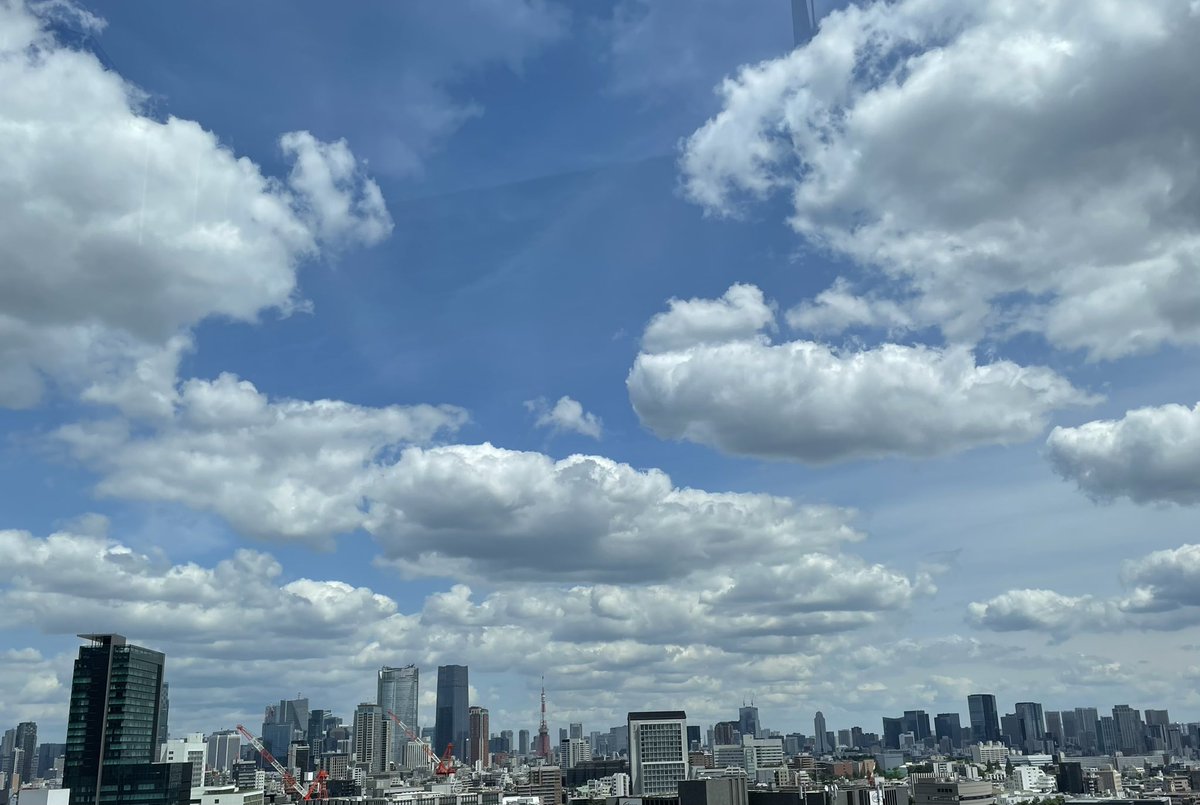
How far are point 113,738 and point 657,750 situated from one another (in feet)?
328

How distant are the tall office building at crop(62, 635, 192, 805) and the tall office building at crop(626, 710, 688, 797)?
87432 mm

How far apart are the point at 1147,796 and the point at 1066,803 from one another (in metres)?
28.9

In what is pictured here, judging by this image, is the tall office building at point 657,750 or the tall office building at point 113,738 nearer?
the tall office building at point 113,738

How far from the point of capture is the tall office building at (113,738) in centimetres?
12269

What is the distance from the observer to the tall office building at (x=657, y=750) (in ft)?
604

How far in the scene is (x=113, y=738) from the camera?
409ft

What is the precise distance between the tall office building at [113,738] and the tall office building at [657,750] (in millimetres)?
87432

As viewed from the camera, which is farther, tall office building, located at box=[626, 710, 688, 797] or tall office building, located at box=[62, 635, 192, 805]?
tall office building, located at box=[626, 710, 688, 797]

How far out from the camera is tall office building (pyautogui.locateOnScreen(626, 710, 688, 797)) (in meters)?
184

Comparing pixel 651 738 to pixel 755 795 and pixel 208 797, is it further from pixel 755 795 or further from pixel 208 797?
pixel 208 797

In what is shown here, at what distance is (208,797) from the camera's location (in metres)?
130

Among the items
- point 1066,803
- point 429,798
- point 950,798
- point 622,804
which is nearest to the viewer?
point 622,804

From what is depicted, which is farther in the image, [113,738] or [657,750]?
[657,750]

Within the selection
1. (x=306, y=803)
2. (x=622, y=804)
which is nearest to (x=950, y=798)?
(x=622, y=804)
